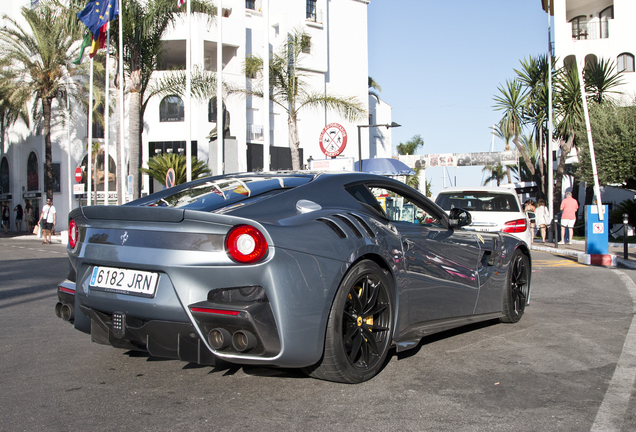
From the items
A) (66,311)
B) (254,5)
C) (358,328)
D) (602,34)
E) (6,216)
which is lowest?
(358,328)

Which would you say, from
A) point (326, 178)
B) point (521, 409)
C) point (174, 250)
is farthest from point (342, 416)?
point (326, 178)

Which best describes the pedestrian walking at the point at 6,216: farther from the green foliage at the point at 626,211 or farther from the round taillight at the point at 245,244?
the round taillight at the point at 245,244

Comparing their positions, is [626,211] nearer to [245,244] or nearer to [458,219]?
[458,219]

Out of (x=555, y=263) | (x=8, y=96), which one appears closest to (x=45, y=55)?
(x=8, y=96)

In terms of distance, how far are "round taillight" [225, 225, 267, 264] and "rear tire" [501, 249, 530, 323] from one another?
3236 millimetres

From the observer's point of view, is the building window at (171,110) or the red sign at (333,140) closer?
the red sign at (333,140)

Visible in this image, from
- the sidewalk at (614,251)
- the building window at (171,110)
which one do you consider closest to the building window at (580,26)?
the sidewalk at (614,251)

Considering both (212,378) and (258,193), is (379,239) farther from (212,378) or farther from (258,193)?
(212,378)

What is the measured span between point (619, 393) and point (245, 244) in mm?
2381

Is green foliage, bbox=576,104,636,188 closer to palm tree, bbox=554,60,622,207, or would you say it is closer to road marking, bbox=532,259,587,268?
palm tree, bbox=554,60,622,207

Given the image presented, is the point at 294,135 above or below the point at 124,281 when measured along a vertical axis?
above

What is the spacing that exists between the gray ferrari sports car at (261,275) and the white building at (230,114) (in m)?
30.3

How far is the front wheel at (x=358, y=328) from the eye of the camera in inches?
140

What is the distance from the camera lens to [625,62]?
38.5 m
